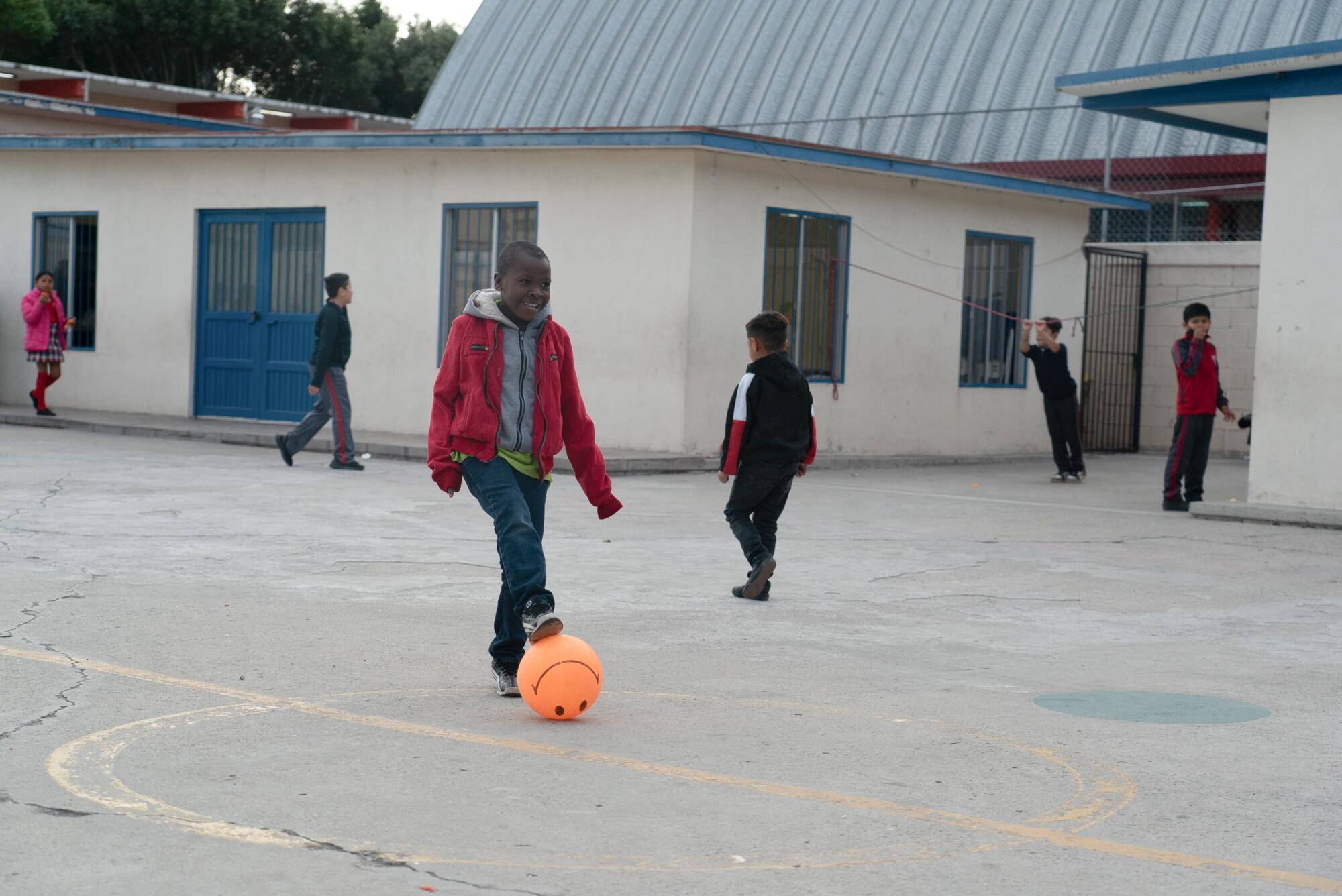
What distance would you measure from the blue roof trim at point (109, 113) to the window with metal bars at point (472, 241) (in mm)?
7657

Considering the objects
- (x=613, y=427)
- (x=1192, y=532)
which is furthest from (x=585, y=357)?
(x=1192, y=532)

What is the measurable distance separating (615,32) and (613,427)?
58.6 ft

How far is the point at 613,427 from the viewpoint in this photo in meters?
18.2

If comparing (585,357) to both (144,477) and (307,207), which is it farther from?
(144,477)

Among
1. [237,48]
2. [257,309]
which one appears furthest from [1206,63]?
[237,48]

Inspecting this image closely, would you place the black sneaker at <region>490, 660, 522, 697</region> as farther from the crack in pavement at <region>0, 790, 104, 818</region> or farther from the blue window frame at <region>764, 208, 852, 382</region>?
the blue window frame at <region>764, 208, 852, 382</region>

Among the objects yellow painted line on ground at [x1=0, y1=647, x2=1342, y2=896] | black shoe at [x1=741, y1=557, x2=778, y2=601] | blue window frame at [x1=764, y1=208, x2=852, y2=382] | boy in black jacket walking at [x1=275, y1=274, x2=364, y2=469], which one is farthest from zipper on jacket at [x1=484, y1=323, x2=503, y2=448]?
blue window frame at [x1=764, y1=208, x2=852, y2=382]

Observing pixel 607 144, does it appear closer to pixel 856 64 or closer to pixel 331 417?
pixel 331 417

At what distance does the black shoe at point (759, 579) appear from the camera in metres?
8.75

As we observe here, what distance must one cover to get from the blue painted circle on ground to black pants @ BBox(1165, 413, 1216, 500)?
8.07 m

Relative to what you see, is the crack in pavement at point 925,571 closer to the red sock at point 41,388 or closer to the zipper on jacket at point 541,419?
the zipper on jacket at point 541,419

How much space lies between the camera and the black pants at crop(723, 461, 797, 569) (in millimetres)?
9094

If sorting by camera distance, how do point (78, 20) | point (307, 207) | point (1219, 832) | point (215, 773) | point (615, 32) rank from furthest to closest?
point (78, 20) → point (615, 32) → point (307, 207) → point (215, 773) → point (1219, 832)

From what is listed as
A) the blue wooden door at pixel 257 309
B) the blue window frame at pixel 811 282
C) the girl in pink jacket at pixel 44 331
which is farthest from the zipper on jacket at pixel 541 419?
the girl in pink jacket at pixel 44 331
